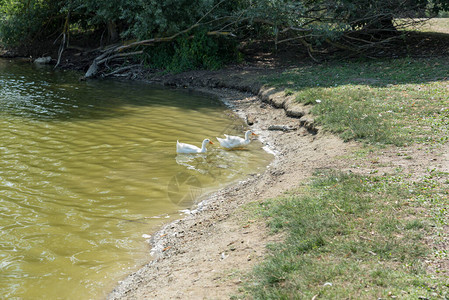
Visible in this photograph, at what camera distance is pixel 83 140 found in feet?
37.6

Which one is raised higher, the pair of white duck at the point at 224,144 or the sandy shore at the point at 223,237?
the pair of white duck at the point at 224,144

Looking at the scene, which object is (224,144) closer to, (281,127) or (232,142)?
(232,142)

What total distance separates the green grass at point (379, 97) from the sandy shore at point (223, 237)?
645 millimetres

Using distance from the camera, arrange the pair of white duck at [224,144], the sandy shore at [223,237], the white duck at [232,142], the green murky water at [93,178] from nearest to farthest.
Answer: the sandy shore at [223,237]
the green murky water at [93,178]
the pair of white duck at [224,144]
the white duck at [232,142]

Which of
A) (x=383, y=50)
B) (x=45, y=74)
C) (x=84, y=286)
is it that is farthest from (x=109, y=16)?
(x=84, y=286)

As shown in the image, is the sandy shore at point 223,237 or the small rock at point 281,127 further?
the small rock at point 281,127

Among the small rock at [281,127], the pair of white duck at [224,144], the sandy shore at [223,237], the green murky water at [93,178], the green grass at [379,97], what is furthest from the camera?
the small rock at [281,127]

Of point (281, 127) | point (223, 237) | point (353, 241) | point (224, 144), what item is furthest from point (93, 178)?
point (353, 241)

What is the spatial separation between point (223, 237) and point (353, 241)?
1.76m

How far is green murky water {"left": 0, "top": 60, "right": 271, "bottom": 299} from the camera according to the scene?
5.71 m

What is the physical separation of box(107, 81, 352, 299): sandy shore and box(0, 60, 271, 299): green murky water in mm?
369

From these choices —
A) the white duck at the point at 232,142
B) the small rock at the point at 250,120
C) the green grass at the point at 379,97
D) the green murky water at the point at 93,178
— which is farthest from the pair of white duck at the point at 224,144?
the small rock at the point at 250,120

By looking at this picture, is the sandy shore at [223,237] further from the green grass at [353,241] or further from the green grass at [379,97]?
the green grass at [379,97]

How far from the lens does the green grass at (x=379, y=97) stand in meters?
8.64
